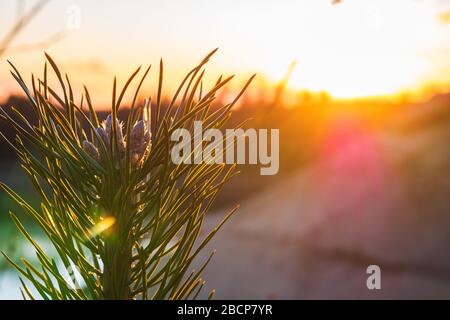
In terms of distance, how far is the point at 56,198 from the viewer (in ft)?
0.78

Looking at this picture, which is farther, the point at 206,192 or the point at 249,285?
the point at 249,285

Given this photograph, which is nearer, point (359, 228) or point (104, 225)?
point (104, 225)

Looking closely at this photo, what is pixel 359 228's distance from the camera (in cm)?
273

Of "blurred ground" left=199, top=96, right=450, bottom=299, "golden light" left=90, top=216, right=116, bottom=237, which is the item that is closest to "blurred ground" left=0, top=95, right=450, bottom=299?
"blurred ground" left=199, top=96, right=450, bottom=299

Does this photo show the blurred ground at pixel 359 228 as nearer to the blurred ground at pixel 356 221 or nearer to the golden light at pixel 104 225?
the blurred ground at pixel 356 221

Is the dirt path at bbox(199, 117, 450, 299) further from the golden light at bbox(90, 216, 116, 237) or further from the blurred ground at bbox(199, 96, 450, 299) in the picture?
the golden light at bbox(90, 216, 116, 237)

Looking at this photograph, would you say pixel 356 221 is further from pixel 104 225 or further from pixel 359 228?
pixel 104 225

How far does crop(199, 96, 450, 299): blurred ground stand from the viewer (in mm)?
2590

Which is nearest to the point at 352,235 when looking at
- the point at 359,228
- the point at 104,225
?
the point at 359,228

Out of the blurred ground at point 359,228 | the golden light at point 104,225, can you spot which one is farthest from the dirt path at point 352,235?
the golden light at point 104,225

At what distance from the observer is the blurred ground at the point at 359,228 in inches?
102
